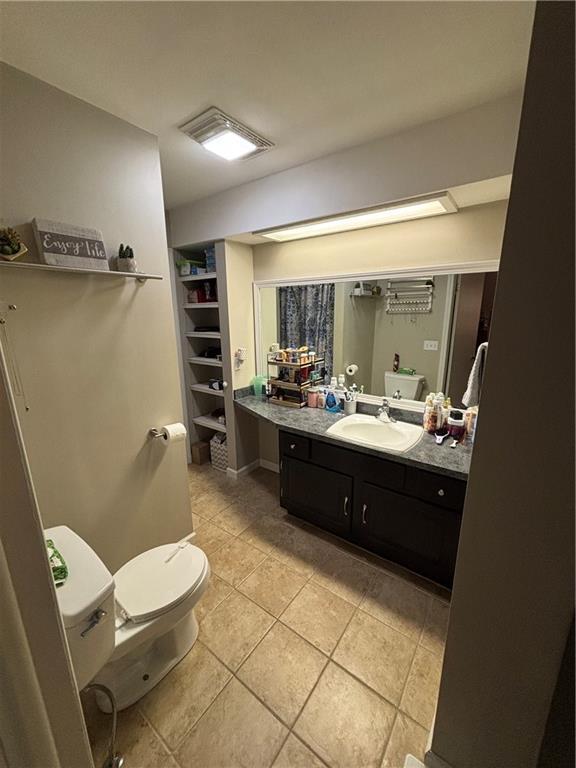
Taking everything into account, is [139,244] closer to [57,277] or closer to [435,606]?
[57,277]

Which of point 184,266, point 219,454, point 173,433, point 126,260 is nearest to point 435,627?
point 173,433

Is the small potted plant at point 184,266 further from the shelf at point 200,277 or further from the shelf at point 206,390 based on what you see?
the shelf at point 206,390

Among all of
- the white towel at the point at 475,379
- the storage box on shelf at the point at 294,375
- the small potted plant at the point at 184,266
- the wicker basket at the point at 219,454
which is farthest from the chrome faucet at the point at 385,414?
the small potted plant at the point at 184,266

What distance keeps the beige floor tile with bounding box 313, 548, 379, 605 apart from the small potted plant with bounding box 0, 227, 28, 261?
86.5 inches

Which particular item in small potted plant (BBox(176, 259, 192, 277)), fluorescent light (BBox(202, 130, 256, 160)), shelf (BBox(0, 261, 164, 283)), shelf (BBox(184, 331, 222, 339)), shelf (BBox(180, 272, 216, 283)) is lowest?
shelf (BBox(184, 331, 222, 339))

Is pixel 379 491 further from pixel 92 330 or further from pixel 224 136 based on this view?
pixel 224 136

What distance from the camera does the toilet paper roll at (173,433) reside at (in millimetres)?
1761

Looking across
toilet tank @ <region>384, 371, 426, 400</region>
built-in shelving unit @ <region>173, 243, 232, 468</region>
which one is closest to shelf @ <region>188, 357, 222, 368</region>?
built-in shelving unit @ <region>173, 243, 232, 468</region>

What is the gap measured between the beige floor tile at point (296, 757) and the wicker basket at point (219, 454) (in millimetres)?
2078

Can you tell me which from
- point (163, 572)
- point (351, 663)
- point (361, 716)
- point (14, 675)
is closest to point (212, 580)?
point (163, 572)

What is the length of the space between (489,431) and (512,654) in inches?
25.0

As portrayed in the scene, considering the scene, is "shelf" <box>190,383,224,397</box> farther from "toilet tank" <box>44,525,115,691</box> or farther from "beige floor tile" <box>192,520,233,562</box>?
"toilet tank" <box>44,525,115,691</box>

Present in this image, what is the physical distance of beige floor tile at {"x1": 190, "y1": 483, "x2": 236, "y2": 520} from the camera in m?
2.46

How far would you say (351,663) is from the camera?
1.37 meters
